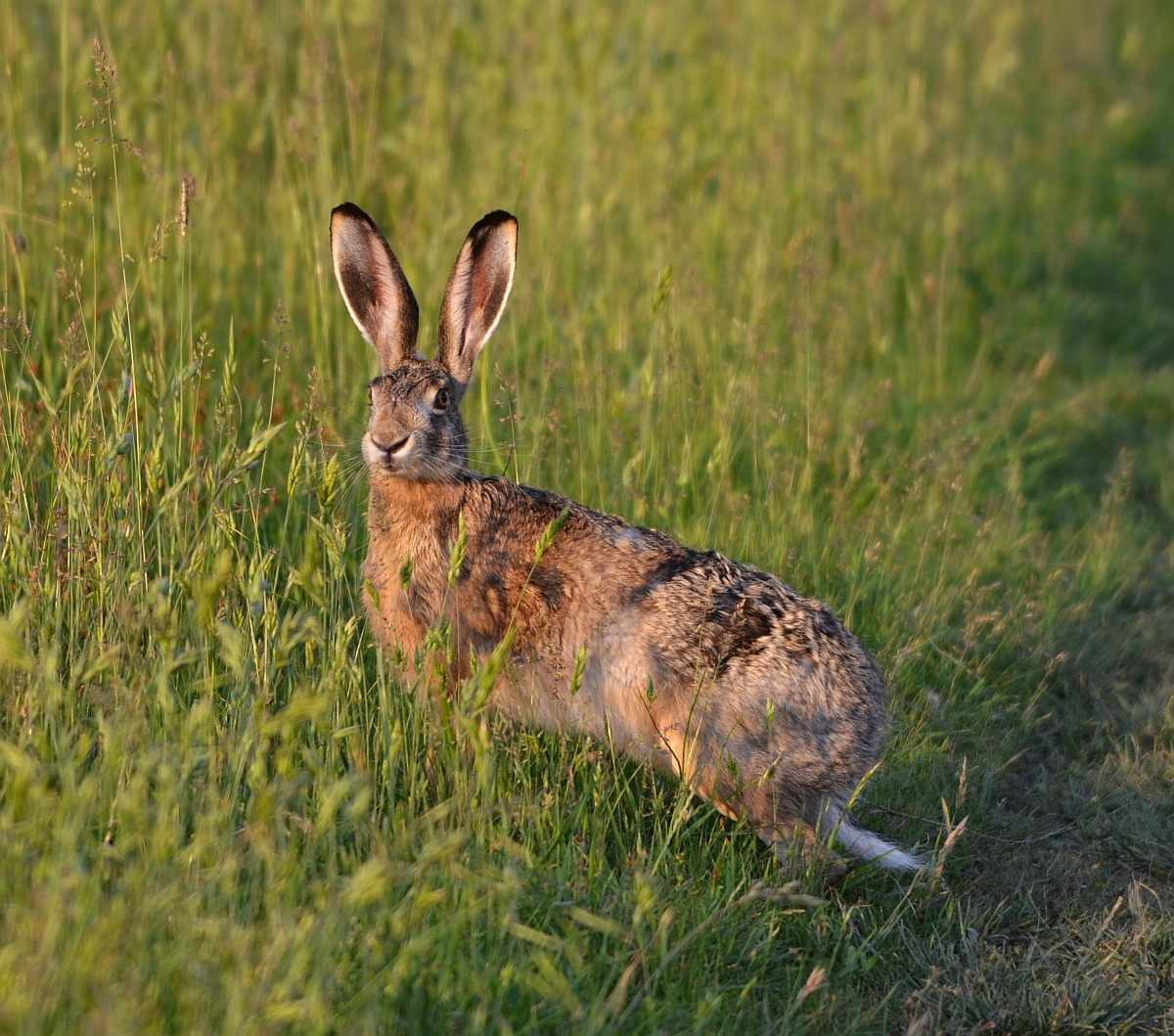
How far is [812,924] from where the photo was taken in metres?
3.49

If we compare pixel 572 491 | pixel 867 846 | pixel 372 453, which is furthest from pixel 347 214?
pixel 867 846

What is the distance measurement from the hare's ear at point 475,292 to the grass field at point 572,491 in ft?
0.98

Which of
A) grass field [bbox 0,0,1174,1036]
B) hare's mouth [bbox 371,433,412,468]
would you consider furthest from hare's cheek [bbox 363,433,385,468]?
grass field [bbox 0,0,1174,1036]

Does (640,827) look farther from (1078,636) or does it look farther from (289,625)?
(1078,636)

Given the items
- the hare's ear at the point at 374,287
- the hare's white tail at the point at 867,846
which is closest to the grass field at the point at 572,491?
the hare's white tail at the point at 867,846

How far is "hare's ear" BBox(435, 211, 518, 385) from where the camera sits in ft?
14.2

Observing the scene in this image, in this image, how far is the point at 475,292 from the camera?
14.7ft

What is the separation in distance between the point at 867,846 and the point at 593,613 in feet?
3.44

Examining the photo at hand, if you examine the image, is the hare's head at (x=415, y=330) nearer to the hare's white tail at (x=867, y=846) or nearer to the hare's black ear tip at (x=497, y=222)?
the hare's black ear tip at (x=497, y=222)

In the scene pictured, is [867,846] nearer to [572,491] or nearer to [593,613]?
[593,613]

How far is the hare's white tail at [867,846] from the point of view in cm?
381

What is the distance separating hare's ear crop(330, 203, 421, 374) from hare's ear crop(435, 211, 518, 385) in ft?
0.39

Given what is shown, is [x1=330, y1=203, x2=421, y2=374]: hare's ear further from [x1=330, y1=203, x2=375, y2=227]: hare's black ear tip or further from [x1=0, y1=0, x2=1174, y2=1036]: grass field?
[x1=0, y1=0, x2=1174, y2=1036]: grass field

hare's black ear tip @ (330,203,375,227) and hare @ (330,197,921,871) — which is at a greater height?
hare's black ear tip @ (330,203,375,227)
